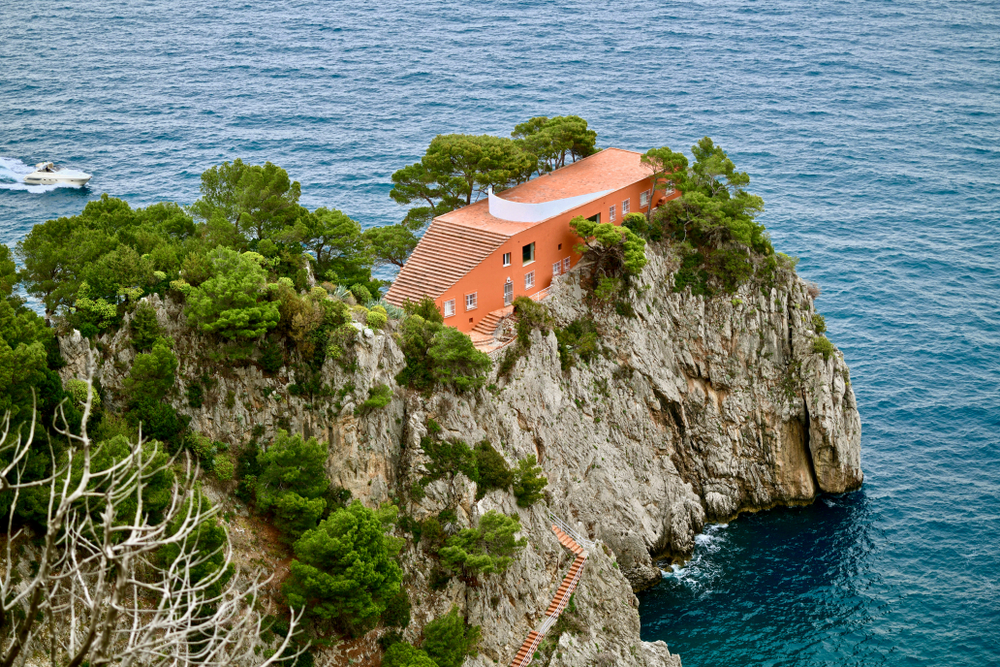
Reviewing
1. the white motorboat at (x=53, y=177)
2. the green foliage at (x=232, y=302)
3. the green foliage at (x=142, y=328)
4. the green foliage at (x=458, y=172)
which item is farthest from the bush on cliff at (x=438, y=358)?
the white motorboat at (x=53, y=177)

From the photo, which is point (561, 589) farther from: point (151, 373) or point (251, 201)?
point (251, 201)

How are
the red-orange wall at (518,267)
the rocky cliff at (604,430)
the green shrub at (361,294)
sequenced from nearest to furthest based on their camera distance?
the rocky cliff at (604,430), the green shrub at (361,294), the red-orange wall at (518,267)

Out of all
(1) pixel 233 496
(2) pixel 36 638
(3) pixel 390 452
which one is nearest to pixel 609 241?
(3) pixel 390 452

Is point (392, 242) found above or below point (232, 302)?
below

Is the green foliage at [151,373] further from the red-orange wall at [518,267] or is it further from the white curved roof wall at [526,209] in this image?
the white curved roof wall at [526,209]

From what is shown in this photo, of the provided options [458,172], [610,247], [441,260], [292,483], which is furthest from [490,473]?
[458,172]
